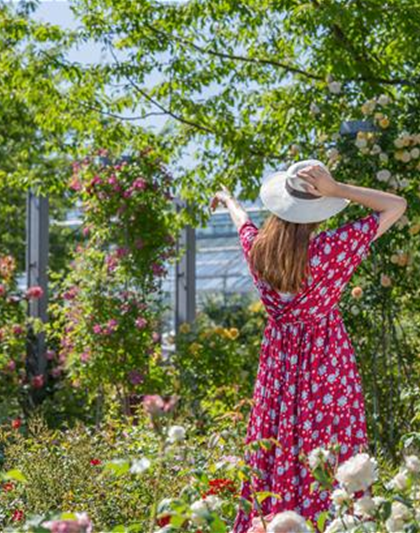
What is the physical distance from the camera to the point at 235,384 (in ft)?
24.4

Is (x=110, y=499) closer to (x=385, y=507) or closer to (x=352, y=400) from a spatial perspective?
(x=352, y=400)

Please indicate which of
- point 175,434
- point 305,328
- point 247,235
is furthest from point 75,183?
point 175,434

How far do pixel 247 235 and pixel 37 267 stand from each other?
5.41 metres

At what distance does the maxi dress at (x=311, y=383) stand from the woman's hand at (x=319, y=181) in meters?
0.15

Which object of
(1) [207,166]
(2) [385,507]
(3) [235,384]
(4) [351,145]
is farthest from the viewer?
(3) [235,384]

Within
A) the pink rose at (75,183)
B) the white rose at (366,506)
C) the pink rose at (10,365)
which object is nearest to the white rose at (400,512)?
the white rose at (366,506)

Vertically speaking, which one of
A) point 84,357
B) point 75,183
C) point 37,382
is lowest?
point 37,382

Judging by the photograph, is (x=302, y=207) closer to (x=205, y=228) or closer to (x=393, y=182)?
(x=393, y=182)

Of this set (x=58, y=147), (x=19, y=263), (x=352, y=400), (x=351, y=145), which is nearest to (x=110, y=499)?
(x=352, y=400)

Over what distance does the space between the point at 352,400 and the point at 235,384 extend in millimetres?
4136

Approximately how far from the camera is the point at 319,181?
3.19 meters

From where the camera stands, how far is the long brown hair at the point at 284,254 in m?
3.22

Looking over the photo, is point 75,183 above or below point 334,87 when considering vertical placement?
below

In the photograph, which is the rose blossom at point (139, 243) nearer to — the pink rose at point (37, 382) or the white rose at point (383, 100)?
the pink rose at point (37, 382)
